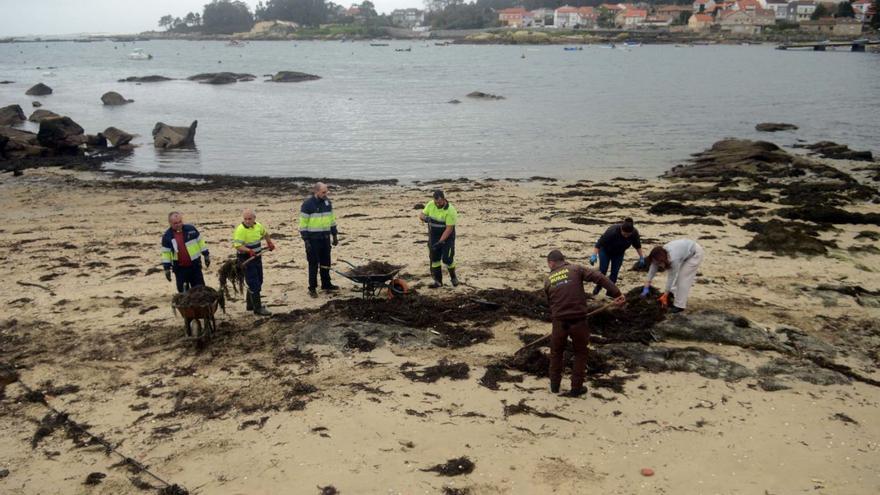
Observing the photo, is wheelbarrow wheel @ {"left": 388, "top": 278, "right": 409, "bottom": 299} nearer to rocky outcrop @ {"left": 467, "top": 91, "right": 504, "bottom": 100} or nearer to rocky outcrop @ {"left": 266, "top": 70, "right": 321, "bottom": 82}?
rocky outcrop @ {"left": 467, "top": 91, "right": 504, "bottom": 100}

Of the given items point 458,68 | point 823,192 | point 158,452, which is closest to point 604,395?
point 158,452

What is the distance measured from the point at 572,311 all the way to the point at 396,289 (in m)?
4.13

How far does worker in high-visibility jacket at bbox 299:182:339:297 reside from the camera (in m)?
11.2

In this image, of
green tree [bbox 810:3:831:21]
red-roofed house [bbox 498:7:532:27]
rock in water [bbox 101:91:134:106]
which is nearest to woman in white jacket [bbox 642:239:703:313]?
rock in water [bbox 101:91:134:106]

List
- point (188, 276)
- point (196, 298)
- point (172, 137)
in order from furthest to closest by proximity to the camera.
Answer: point (172, 137) → point (188, 276) → point (196, 298)

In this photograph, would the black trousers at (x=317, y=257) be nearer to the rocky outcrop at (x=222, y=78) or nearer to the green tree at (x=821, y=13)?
the rocky outcrop at (x=222, y=78)

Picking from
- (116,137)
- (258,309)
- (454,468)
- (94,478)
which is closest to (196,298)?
(258,309)

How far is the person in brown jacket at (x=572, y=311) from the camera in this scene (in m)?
7.66

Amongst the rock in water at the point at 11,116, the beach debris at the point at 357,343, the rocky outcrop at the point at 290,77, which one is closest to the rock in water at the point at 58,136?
the rock in water at the point at 11,116

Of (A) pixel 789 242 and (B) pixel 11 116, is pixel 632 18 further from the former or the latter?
(A) pixel 789 242

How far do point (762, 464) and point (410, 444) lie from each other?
383 centimetres

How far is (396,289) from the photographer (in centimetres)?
1101

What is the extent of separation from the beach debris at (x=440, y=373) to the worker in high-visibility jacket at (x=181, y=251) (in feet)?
13.1

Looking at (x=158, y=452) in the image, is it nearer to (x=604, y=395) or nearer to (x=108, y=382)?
(x=108, y=382)
